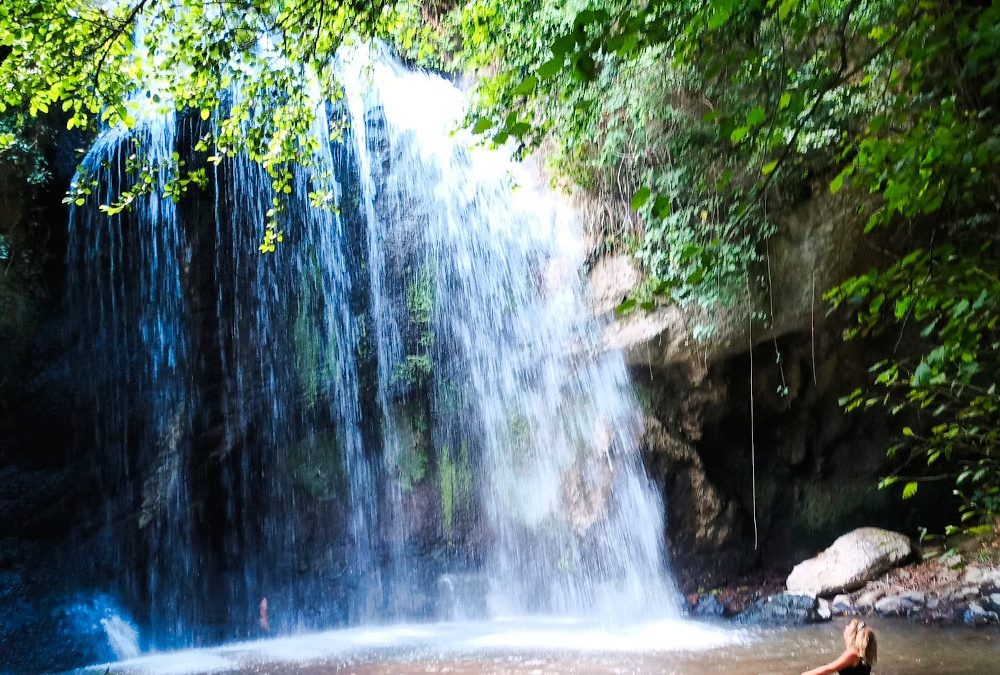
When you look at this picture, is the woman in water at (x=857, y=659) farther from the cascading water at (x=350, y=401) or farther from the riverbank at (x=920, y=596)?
the cascading water at (x=350, y=401)

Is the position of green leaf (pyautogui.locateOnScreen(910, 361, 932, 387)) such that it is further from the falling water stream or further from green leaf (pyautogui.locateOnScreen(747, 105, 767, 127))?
the falling water stream

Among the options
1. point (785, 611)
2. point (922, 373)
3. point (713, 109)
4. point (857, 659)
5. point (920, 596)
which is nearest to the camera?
point (922, 373)

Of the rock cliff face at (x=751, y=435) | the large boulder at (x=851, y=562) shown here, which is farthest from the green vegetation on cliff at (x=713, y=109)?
the large boulder at (x=851, y=562)

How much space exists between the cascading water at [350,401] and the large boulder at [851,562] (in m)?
2.27

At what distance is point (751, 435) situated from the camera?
973 cm

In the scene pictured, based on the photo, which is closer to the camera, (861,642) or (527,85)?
(527,85)

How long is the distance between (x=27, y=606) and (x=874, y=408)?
44.9 feet

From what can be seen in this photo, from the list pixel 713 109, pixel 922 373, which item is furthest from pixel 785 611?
pixel 713 109

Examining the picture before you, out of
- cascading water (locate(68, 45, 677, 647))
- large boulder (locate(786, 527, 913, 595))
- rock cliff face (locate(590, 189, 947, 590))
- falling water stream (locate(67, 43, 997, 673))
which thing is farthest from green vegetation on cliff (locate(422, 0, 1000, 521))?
cascading water (locate(68, 45, 677, 647))

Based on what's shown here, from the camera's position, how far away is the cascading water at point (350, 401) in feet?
35.9

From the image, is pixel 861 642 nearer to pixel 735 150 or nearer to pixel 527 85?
pixel 735 150

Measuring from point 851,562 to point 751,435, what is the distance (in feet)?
6.97

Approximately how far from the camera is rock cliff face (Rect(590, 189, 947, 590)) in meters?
9.70

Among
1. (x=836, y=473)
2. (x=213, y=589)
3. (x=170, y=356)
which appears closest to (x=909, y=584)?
(x=836, y=473)
